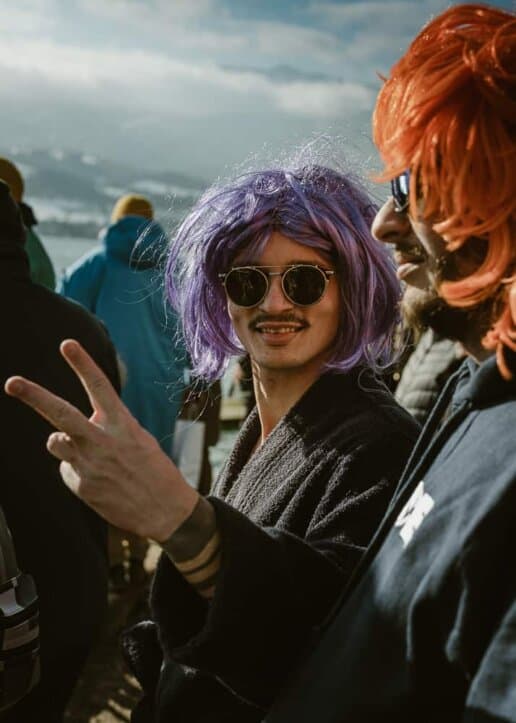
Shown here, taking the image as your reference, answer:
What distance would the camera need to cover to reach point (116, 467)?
1131 millimetres

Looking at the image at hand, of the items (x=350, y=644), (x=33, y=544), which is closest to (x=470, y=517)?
(x=350, y=644)

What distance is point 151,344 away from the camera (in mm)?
4438

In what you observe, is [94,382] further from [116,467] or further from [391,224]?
[391,224]

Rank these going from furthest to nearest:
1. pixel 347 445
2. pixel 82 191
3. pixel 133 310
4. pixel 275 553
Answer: pixel 82 191 → pixel 133 310 → pixel 347 445 → pixel 275 553

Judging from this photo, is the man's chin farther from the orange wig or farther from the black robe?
the black robe

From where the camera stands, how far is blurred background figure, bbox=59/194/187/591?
14.0 ft

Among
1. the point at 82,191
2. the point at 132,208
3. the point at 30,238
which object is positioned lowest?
the point at 30,238

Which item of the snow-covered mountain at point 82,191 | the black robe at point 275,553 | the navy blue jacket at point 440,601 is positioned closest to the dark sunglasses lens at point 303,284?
the black robe at point 275,553

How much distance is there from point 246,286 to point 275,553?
687 millimetres

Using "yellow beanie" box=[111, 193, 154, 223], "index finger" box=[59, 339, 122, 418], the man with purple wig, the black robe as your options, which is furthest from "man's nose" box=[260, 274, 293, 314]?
"yellow beanie" box=[111, 193, 154, 223]

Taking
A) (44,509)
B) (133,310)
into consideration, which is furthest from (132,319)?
(44,509)

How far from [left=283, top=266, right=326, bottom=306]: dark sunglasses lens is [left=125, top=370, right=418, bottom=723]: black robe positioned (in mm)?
165

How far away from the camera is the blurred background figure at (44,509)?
2.13m

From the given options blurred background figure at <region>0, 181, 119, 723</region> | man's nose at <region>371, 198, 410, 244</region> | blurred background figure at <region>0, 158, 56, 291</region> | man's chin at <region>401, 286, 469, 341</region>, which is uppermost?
blurred background figure at <region>0, 158, 56, 291</region>
